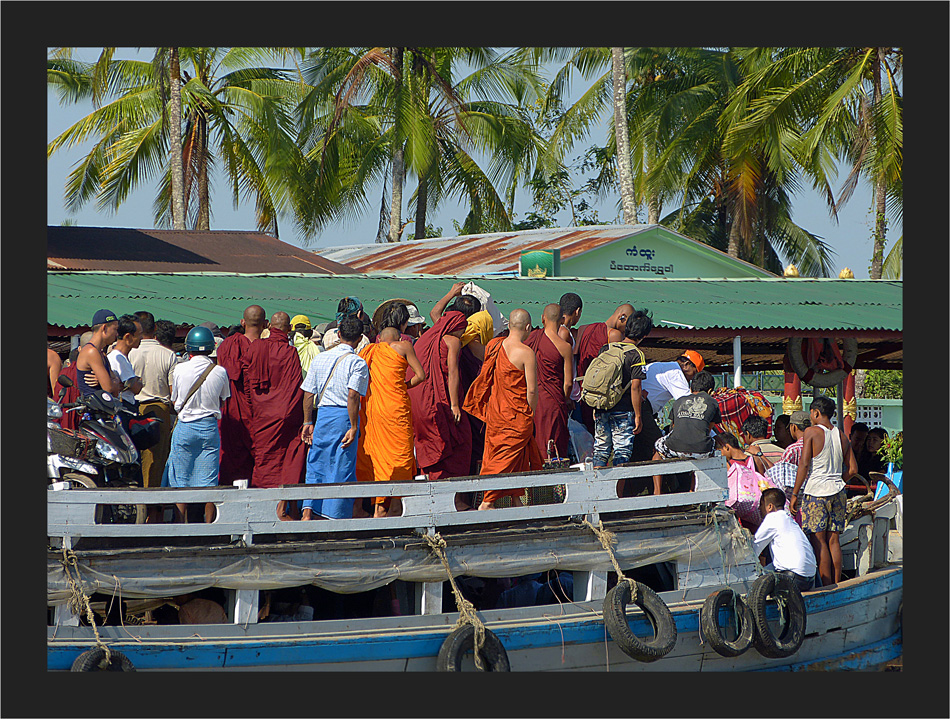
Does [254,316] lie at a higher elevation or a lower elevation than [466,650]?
higher

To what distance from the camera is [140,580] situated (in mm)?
6086

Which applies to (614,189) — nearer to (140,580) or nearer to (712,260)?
(712,260)

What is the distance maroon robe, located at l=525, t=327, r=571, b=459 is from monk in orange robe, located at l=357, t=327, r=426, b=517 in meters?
1.06

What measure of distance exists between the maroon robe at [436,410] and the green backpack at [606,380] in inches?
35.3

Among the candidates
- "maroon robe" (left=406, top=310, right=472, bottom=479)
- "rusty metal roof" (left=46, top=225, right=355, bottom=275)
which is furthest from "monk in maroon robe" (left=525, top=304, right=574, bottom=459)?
"rusty metal roof" (left=46, top=225, right=355, bottom=275)

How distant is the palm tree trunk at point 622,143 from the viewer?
20891 millimetres

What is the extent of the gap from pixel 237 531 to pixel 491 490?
66.3 inches

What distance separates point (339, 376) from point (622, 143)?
49.9 feet

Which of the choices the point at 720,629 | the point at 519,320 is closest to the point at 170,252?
the point at 519,320

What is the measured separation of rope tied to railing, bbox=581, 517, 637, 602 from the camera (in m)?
7.13

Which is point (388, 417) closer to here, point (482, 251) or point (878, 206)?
point (482, 251)

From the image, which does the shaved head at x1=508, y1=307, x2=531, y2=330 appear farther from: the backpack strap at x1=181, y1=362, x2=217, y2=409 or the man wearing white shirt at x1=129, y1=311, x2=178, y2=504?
the man wearing white shirt at x1=129, y1=311, x2=178, y2=504

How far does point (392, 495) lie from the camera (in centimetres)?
660

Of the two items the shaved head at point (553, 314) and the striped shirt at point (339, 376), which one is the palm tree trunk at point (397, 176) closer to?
the shaved head at point (553, 314)
